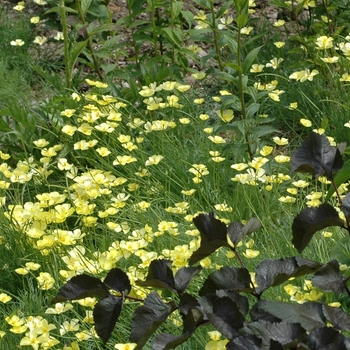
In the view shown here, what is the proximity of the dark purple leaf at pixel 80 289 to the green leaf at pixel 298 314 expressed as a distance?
1.18 feet

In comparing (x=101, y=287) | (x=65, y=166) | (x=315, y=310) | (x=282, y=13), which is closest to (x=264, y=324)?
(x=315, y=310)

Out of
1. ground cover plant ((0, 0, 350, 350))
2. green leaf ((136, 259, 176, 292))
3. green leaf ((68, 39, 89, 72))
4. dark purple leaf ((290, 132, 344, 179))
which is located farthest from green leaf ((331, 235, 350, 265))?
green leaf ((68, 39, 89, 72))

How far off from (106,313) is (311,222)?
49 centimetres

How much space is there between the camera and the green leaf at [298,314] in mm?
1540

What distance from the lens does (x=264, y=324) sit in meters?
1.49

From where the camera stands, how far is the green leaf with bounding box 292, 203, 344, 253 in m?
1.66

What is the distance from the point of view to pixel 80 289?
65.7 inches

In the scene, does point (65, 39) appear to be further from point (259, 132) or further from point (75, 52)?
point (259, 132)

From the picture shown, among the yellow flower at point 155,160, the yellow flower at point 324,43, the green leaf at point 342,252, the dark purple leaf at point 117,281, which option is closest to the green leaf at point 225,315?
the dark purple leaf at point 117,281

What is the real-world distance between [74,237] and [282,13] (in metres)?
2.83

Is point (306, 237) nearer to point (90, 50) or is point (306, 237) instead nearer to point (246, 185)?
point (246, 185)

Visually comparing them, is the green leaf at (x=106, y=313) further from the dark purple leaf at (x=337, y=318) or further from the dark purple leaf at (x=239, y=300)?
the dark purple leaf at (x=337, y=318)

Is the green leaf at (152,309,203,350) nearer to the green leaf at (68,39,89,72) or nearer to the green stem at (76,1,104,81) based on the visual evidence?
the green leaf at (68,39,89,72)

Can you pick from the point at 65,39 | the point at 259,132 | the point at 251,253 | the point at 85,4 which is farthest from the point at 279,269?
the point at 85,4
